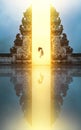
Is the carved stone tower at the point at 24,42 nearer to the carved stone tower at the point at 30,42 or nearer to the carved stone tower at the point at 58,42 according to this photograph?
the carved stone tower at the point at 30,42

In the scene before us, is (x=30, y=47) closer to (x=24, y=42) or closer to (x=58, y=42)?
(x=24, y=42)

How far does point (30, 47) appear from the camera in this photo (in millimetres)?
23500

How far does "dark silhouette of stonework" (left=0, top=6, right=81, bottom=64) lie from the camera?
75.1 feet

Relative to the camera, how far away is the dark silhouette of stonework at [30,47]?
901 inches

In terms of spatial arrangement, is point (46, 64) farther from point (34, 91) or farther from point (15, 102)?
point (15, 102)

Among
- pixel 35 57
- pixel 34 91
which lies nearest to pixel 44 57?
pixel 35 57

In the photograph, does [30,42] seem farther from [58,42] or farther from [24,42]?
[58,42]

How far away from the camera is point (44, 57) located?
23.0m

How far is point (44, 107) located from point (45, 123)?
96 cm

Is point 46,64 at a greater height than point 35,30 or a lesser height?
lesser

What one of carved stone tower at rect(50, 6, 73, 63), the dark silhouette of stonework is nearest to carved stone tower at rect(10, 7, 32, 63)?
the dark silhouette of stonework

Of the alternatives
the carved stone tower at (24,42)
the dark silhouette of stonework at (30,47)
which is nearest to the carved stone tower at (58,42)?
the dark silhouette of stonework at (30,47)

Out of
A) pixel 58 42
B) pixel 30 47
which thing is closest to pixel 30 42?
pixel 30 47

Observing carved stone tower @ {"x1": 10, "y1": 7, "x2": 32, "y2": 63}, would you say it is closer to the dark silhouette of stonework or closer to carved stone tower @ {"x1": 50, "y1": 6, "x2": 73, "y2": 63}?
the dark silhouette of stonework
